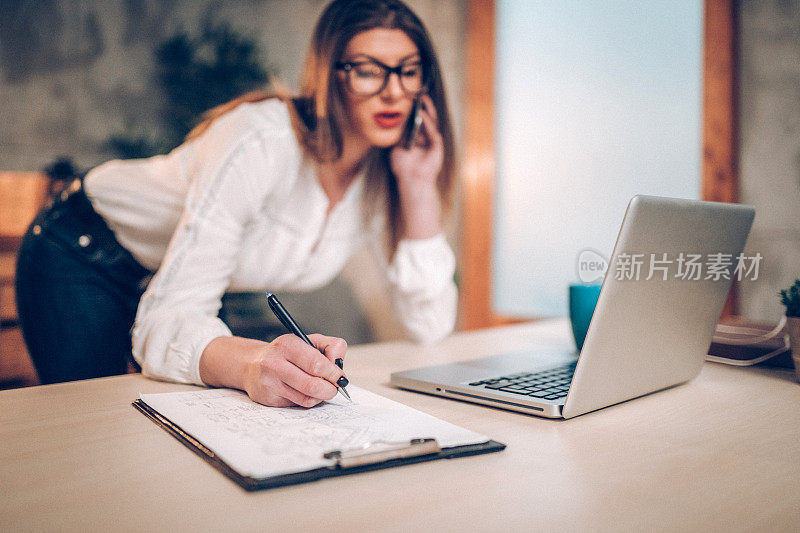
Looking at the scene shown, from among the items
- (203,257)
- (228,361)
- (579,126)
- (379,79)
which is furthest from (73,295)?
(579,126)

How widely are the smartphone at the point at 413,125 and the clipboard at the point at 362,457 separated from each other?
94cm

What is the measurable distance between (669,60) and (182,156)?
1844 millimetres

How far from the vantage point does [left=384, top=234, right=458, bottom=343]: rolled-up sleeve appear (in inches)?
50.8

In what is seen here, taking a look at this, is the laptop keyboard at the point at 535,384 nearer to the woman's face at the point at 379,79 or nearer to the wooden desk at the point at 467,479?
the wooden desk at the point at 467,479

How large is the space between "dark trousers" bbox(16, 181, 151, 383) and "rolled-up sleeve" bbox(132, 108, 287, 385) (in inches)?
12.3

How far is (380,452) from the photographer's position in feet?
1.51

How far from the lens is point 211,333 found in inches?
31.9

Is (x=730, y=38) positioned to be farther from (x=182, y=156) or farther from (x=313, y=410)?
(x=313, y=410)

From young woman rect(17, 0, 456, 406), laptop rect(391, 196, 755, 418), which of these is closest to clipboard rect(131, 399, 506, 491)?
laptop rect(391, 196, 755, 418)

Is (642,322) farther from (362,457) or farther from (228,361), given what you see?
(228,361)

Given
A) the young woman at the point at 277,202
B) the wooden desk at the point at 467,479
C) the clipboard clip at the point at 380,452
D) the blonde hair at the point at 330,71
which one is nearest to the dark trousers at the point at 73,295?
the young woman at the point at 277,202

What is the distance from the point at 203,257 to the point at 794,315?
864mm

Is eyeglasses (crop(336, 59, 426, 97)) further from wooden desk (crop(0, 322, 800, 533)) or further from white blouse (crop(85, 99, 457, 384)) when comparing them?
wooden desk (crop(0, 322, 800, 533))

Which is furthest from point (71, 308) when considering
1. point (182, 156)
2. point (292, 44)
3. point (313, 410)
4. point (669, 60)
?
point (292, 44)
